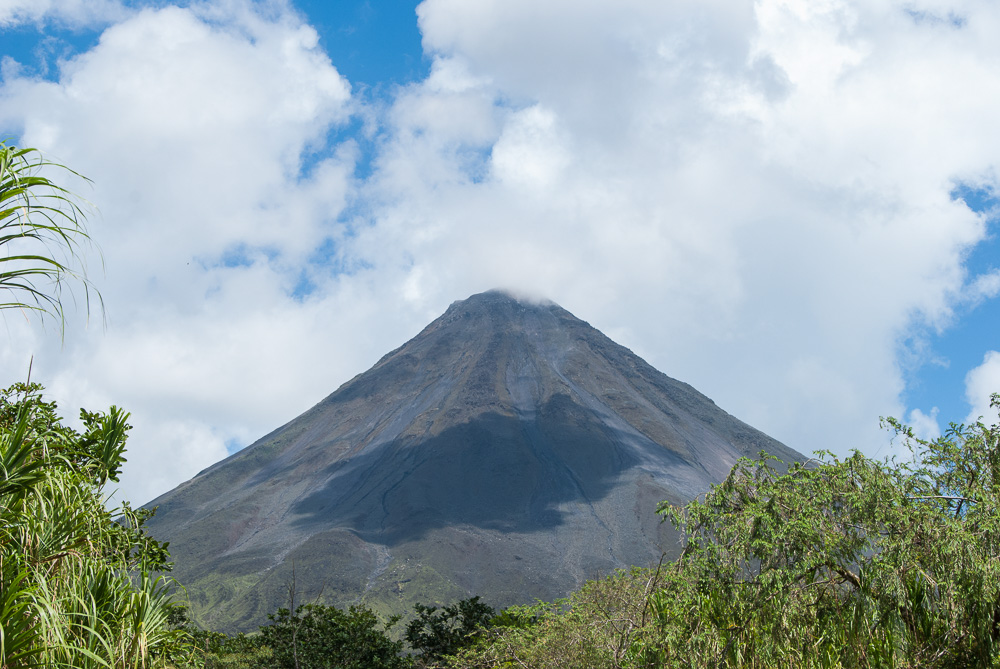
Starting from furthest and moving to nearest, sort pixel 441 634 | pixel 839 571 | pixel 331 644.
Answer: pixel 441 634 < pixel 331 644 < pixel 839 571

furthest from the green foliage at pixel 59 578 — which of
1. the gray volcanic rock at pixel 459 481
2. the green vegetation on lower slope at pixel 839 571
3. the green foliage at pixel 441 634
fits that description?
the gray volcanic rock at pixel 459 481

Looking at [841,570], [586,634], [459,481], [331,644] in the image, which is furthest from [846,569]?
[459,481]

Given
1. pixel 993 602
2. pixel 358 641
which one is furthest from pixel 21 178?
pixel 358 641

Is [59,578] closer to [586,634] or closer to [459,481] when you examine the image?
[586,634]

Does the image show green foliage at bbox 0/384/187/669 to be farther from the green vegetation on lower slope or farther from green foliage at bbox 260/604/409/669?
green foliage at bbox 260/604/409/669

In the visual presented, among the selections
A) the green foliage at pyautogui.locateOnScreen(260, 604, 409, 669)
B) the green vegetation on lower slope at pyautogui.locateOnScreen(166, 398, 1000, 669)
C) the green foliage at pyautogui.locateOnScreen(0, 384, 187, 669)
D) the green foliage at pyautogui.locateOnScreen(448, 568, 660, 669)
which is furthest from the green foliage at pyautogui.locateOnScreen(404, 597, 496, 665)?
the green foliage at pyautogui.locateOnScreen(0, 384, 187, 669)

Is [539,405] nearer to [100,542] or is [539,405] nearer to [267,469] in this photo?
[267,469]
